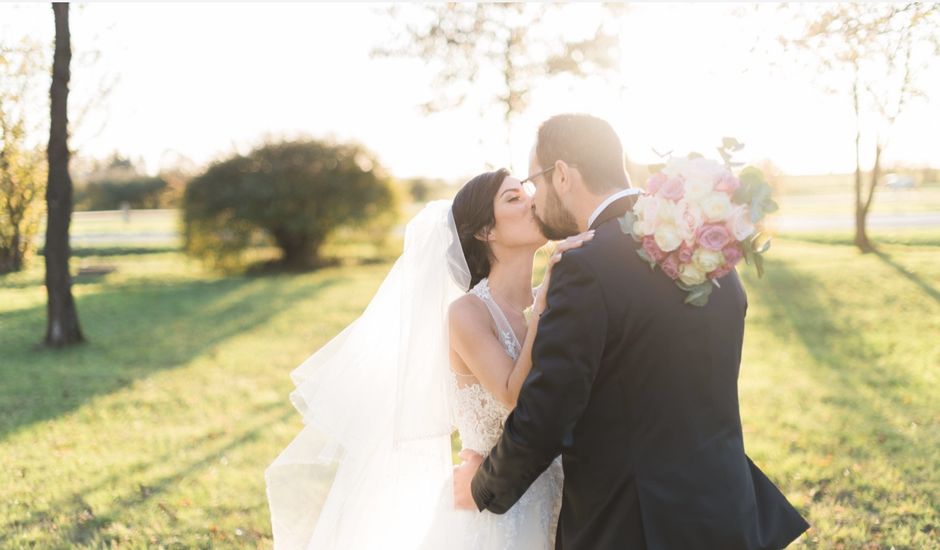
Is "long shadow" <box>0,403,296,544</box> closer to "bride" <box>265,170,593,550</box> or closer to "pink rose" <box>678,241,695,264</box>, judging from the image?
"bride" <box>265,170,593,550</box>

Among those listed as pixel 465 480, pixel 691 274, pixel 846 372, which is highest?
pixel 691 274

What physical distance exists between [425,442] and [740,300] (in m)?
1.60

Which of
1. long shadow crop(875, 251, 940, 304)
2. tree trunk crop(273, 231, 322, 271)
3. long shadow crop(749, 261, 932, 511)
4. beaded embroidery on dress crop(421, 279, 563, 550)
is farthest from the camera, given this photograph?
tree trunk crop(273, 231, 322, 271)

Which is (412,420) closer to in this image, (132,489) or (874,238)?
(132,489)

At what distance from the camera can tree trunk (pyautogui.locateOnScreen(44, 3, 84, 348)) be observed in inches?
482

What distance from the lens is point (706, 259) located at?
2480 millimetres

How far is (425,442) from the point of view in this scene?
3711 millimetres

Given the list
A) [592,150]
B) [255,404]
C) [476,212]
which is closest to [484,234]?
[476,212]

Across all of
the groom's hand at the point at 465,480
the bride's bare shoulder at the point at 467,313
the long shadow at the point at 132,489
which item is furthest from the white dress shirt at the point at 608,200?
the long shadow at the point at 132,489

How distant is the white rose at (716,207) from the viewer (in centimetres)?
252

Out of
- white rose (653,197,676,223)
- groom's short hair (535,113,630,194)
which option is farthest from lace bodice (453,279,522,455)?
white rose (653,197,676,223)

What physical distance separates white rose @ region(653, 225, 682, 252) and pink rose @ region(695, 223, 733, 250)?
8cm

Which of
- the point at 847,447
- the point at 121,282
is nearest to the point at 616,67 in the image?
the point at 121,282

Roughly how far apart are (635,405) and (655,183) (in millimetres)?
711
